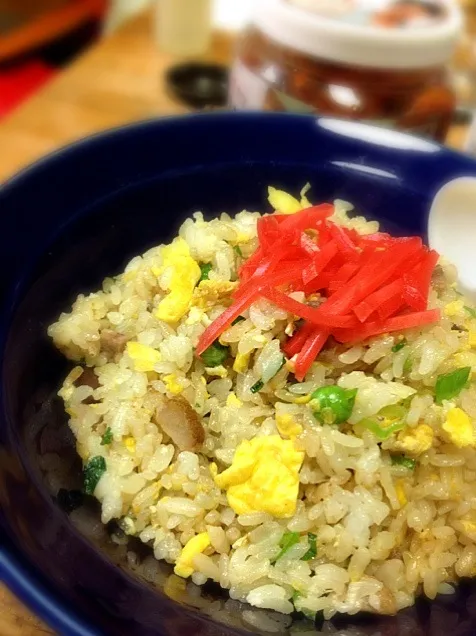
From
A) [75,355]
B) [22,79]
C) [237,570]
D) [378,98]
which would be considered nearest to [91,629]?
[237,570]

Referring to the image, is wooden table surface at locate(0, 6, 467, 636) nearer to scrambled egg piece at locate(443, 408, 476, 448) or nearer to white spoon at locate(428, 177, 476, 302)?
white spoon at locate(428, 177, 476, 302)

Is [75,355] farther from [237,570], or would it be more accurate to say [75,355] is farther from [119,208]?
[237,570]

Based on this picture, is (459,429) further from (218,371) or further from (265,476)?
(218,371)

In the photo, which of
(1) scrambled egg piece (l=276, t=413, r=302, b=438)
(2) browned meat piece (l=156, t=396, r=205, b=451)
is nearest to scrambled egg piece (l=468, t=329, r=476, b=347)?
(1) scrambled egg piece (l=276, t=413, r=302, b=438)

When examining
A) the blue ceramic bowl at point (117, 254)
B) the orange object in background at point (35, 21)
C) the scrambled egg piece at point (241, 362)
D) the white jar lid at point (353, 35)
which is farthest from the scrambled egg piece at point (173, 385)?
the orange object in background at point (35, 21)

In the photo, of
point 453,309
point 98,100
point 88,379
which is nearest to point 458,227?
point 453,309

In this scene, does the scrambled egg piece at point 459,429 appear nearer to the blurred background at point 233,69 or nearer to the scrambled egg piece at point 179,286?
the scrambled egg piece at point 179,286

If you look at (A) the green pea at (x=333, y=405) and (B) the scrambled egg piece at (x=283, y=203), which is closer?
(A) the green pea at (x=333, y=405)
